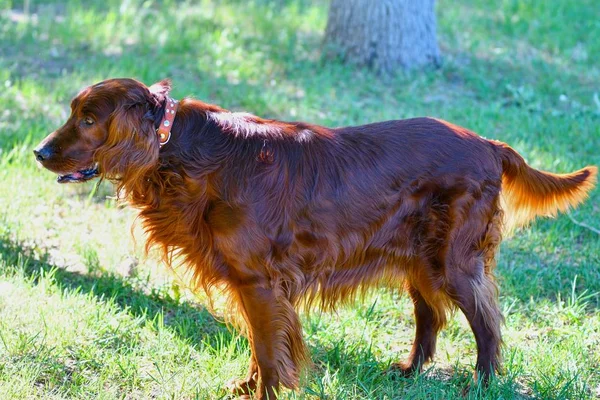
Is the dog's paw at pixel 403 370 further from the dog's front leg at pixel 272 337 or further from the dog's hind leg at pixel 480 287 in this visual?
the dog's front leg at pixel 272 337

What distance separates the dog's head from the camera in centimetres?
308

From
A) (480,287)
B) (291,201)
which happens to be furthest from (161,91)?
(480,287)

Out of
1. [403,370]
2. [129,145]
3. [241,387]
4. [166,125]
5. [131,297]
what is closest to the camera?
[129,145]

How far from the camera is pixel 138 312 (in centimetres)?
402

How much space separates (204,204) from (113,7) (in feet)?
20.2

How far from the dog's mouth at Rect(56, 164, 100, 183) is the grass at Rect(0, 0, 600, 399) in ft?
1.17

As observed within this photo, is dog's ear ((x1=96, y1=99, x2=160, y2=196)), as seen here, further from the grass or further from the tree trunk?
the tree trunk

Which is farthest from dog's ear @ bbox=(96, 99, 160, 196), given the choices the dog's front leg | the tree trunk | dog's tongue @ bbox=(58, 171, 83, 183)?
the tree trunk

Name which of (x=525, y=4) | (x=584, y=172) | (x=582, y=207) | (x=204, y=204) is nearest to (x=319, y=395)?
(x=204, y=204)

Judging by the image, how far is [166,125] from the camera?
3.20 metres

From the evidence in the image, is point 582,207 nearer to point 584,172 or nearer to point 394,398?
point 584,172

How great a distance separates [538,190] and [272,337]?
1.53 meters

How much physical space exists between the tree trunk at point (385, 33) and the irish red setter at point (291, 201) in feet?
12.5

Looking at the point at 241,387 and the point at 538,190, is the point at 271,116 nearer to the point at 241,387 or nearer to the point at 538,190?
the point at 538,190
